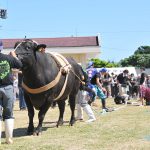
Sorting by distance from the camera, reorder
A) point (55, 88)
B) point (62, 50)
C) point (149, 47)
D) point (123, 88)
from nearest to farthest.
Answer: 1. point (55, 88)
2. point (123, 88)
3. point (62, 50)
4. point (149, 47)

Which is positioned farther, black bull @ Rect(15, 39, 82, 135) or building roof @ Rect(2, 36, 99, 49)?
building roof @ Rect(2, 36, 99, 49)

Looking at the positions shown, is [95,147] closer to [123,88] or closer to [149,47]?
[123,88]

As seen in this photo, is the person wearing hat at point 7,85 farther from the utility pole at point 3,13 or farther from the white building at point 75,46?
the white building at point 75,46

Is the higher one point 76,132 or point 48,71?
point 48,71

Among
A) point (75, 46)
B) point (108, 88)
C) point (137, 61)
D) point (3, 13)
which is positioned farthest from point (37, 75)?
point (137, 61)

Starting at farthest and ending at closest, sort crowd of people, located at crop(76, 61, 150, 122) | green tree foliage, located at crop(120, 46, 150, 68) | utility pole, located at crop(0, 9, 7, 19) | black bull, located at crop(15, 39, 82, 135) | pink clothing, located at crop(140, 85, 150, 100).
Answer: green tree foliage, located at crop(120, 46, 150, 68) < utility pole, located at crop(0, 9, 7, 19) < pink clothing, located at crop(140, 85, 150, 100) < crowd of people, located at crop(76, 61, 150, 122) < black bull, located at crop(15, 39, 82, 135)

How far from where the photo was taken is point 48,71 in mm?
10508

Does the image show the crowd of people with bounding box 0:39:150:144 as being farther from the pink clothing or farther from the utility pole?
the utility pole

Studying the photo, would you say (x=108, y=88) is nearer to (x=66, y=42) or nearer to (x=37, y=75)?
(x=66, y=42)

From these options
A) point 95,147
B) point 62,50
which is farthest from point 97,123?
point 62,50

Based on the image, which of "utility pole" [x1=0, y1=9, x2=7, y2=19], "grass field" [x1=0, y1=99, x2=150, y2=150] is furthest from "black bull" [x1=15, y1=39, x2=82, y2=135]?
"utility pole" [x1=0, y1=9, x2=7, y2=19]

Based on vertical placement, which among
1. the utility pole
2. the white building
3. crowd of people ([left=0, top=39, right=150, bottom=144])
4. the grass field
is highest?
the utility pole

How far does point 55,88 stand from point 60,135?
1.19 meters

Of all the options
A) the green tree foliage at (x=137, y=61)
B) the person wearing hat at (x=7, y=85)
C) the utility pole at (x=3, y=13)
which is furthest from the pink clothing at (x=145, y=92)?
the green tree foliage at (x=137, y=61)
